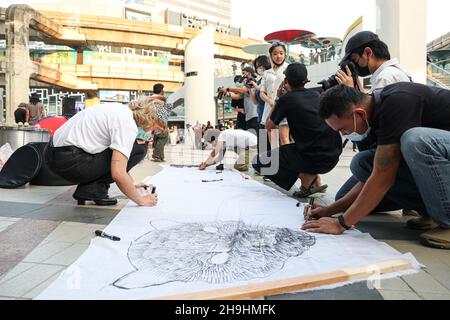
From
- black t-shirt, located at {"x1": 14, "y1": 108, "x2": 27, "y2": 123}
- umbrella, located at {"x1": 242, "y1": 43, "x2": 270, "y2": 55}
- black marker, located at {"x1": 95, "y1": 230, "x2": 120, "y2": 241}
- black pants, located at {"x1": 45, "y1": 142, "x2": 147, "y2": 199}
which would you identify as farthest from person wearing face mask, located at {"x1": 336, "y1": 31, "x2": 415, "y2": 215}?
A: umbrella, located at {"x1": 242, "y1": 43, "x2": 270, "y2": 55}

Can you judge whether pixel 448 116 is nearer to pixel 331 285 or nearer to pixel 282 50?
pixel 331 285

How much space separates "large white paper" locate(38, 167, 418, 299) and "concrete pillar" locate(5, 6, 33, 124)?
759 inches

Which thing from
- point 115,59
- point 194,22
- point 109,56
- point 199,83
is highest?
point 194,22

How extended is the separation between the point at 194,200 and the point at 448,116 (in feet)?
6.03

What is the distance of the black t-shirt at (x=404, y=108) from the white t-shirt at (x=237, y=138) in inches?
132

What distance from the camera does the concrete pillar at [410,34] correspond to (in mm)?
5969

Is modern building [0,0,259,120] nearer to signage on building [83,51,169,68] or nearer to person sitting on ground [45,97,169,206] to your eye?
signage on building [83,51,169,68]

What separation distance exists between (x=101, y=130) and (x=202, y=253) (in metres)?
1.33

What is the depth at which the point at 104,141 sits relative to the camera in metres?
2.66

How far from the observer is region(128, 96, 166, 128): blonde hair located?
254 centimetres

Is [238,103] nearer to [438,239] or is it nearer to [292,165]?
[292,165]

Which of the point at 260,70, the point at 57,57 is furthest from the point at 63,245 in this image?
the point at 57,57

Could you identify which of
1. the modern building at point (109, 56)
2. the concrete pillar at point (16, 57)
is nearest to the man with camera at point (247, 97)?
the concrete pillar at point (16, 57)
